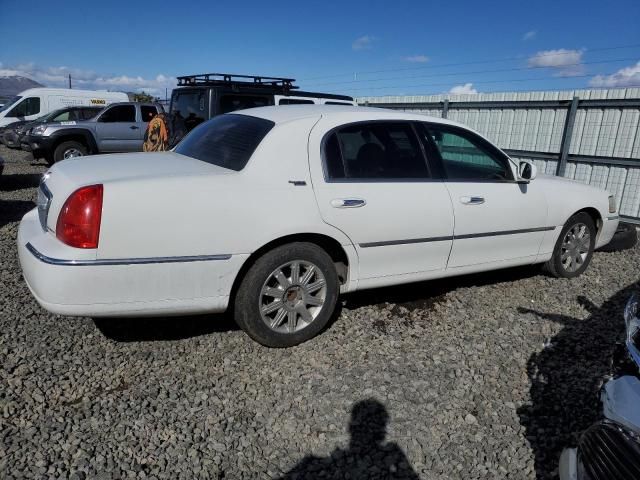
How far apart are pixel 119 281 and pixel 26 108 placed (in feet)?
53.5

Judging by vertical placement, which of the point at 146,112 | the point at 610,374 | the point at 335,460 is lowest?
the point at 335,460

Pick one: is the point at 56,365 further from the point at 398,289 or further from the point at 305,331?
the point at 398,289

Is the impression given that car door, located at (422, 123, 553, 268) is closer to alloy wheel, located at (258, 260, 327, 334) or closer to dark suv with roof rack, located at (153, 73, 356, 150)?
alloy wheel, located at (258, 260, 327, 334)

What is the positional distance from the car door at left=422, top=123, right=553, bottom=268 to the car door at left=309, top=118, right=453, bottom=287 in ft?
0.53

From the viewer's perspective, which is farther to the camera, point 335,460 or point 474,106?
point 474,106

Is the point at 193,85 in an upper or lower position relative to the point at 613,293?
upper

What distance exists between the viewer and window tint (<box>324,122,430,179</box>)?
361 centimetres

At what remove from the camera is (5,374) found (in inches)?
122

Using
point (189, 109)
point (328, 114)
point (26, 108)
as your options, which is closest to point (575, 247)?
point (328, 114)

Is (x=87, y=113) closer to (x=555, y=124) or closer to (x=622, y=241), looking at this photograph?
(x=555, y=124)

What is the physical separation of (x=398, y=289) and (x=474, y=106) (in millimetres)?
6969

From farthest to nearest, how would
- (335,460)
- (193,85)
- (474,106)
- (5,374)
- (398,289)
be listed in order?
1. (474,106)
2. (193,85)
3. (398,289)
4. (5,374)
5. (335,460)

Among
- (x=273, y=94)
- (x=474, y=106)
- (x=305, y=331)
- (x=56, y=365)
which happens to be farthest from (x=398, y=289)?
(x=474, y=106)

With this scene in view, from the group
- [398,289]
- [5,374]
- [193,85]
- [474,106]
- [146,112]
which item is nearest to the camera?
[5,374]
